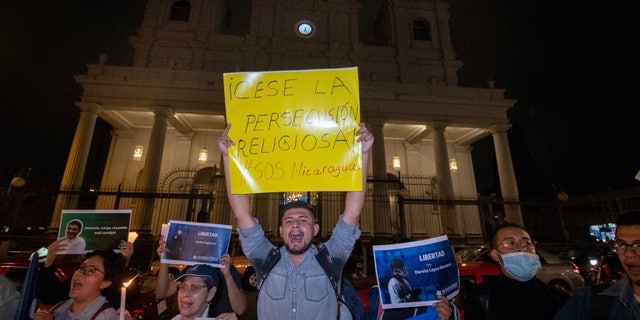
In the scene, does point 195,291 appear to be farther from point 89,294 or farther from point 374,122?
point 374,122

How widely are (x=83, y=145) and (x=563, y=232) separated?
22.5 metres

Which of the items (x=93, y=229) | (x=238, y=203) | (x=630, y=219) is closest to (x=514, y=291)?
(x=630, y=219)

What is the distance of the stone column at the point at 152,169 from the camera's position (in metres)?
14.6

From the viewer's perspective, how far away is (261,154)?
261cm

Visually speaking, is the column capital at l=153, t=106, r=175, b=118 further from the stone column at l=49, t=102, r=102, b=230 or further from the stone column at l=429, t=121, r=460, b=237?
the stone column at l=429, t=121, r=460, b=237

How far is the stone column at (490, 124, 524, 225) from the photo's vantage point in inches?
642

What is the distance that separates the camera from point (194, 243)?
3.21 metres

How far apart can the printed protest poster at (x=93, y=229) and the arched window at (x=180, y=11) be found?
74.0 feet

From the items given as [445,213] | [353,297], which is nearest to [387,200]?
[445,213]

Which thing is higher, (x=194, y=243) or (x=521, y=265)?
(x=194, y=243)

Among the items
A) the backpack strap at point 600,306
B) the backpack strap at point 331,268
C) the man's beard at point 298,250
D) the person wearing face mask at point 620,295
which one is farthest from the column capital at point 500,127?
the man's beard at point 298,250

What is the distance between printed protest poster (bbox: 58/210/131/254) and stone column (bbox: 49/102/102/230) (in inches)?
491

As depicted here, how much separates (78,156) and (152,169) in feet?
11.8

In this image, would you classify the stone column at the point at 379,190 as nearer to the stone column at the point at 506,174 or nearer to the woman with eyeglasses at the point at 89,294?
the stone column at the point at 506,174
